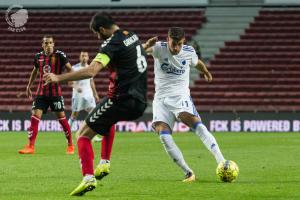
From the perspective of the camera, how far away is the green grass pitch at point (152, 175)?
8484 mm

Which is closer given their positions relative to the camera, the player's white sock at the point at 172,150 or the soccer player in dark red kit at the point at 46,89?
the player's white sock at the point at 172,150

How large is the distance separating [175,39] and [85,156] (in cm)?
223

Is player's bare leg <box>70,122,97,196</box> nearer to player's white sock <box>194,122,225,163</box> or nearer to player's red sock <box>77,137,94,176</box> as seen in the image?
player's red sock <box>77,137,94,176</box>

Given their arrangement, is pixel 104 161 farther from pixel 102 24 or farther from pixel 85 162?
pixel 102 24

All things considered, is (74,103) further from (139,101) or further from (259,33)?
(139,101)

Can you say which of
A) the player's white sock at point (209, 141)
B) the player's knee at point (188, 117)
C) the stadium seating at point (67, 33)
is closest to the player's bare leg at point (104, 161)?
the player's knee at point (188, 117)

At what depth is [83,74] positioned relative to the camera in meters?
7.79

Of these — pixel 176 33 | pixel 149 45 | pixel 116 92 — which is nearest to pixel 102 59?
→ pixel 116 92

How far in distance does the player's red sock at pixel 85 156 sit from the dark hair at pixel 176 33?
2.01 m

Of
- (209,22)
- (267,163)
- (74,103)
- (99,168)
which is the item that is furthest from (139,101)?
(209,22)

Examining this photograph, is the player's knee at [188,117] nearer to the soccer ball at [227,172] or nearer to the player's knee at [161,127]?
the player's knee at [161,127]

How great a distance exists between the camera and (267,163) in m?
13.0

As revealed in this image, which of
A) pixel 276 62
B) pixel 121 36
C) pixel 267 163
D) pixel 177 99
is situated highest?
pixel 121 36

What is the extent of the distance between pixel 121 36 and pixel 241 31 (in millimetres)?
24958
